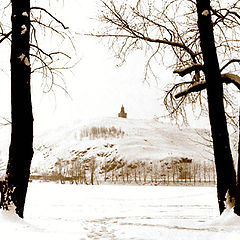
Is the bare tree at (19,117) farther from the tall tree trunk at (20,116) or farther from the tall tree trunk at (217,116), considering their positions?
the tall tree trunk at (217,116)

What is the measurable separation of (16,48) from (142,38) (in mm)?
3633

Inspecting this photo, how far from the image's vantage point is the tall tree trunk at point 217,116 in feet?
29.2

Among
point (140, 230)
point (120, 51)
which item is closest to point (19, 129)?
point (140, 230)

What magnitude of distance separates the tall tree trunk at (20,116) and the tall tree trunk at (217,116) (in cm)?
450

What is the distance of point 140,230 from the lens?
284 inches

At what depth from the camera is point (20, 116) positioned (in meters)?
8.03

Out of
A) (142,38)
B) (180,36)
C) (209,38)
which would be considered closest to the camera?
(209,38)

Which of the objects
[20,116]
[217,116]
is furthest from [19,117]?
[217,116]

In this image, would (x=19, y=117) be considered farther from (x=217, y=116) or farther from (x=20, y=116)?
(x=217, y=116)

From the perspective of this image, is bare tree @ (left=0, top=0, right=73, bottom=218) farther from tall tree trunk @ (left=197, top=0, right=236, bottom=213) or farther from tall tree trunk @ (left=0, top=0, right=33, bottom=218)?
tall tree trunk @ (left=197, top=0, right=236, bottom=213)

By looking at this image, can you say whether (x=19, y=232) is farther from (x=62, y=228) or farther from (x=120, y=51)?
(x=120, y=51)

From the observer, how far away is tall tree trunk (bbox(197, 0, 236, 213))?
8898 millimetres

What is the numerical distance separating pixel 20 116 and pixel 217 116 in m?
4.83

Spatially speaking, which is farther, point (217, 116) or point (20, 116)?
point (217, 116)
